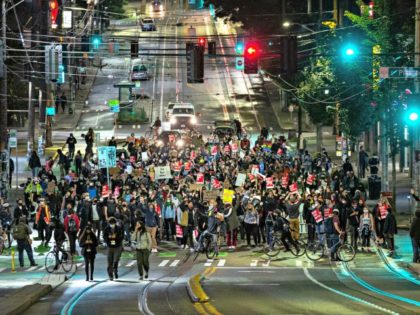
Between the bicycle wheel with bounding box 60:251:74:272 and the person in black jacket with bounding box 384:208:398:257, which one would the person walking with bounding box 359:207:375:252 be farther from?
the bicycle wheel with bounding box 60:251:74:272

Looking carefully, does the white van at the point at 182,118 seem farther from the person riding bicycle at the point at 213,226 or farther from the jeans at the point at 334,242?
the jeans at the point at 334,242

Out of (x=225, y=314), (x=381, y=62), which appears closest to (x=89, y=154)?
(x=381, y=62)

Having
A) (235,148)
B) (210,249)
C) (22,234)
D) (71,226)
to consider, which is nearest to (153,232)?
(210,249)

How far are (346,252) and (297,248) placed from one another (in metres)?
1.61

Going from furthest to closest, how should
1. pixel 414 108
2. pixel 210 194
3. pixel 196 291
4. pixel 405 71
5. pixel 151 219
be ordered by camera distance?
pixel 210 194
pixel 414 108
pixel 405 71
pixel 151 219
pixel 196 291

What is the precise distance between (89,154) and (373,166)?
48.0ft

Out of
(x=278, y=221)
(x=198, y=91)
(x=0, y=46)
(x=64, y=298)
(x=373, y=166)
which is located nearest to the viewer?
(x=64, y=298)

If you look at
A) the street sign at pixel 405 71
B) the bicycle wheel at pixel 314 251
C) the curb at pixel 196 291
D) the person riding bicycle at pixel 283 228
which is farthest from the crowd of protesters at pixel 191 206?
the street sign at pixel 405 71

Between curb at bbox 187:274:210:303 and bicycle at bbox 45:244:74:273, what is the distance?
429 cm

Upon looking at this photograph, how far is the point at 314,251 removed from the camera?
34438 millimetres

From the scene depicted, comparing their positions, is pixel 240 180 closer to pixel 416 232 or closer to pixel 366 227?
pixel 366 227

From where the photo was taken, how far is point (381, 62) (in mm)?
43844

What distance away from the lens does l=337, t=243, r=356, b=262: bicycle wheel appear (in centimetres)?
3318

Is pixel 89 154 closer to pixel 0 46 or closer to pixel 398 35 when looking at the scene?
pixel 0 46
